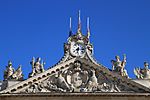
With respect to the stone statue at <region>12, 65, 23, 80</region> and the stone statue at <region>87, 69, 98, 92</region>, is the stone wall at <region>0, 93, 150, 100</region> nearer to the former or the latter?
the stone statue at <region>87, 69, 98, 92</region>

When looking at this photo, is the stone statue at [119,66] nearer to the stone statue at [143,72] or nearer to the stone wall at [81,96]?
the stone statue at [143,72]

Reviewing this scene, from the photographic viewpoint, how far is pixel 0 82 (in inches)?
1073

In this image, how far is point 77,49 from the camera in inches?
1091

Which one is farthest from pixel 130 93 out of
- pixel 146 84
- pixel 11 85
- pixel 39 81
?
pixel 11 85

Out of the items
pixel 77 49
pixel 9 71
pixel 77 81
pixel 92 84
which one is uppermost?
pixel 77 49

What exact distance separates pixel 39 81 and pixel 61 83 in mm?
1326

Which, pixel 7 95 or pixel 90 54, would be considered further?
pixel 90 54

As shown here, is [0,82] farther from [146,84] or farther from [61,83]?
[146,84]

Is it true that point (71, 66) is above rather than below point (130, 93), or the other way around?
above

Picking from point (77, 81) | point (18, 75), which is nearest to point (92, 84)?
point (77, 81)

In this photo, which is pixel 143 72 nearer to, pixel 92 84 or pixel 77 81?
pixel 92 84

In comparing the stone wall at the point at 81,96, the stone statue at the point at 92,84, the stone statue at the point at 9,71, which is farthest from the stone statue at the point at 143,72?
the stone statue at the point at 9,71

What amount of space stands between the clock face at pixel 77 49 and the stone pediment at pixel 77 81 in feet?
1.88

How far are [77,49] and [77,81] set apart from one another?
2.23 metres
